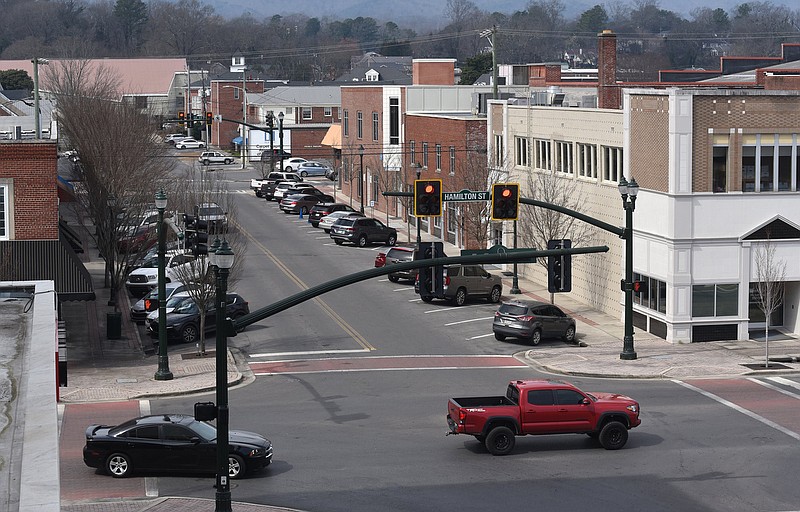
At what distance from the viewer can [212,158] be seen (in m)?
112

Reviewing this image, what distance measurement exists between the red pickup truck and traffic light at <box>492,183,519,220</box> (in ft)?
→ 14.2

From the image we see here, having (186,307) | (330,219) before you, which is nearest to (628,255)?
(186,307)

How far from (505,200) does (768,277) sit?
567 inches

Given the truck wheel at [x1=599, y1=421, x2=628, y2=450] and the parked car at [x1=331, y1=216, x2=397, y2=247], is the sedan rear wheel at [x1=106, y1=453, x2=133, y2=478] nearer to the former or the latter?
the truck wheel at [x1=599, y1=421, x2=628, y2=450]

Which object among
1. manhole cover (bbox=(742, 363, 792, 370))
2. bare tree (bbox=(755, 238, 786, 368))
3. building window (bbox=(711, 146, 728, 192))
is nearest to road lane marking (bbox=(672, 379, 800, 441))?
manhole cover (bbox=(742, 363, 792, 370))

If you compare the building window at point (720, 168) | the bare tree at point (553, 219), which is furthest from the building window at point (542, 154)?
the building window at point (720, 168)

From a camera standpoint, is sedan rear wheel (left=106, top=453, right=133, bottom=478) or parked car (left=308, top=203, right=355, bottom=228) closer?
sedan rear wheel (left=106, top=453, right=133, bottom=478)

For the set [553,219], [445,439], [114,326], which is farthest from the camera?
[553,219]

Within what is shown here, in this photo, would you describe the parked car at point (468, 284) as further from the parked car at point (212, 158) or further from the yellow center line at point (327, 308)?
the parked car at point (212, 158)

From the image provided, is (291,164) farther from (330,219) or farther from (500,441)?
(500,441)

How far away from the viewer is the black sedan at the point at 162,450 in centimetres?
2456

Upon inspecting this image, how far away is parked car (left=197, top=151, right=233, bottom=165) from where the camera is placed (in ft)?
361

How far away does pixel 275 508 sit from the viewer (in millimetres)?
22781

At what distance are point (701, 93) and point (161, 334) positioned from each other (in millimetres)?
19535
